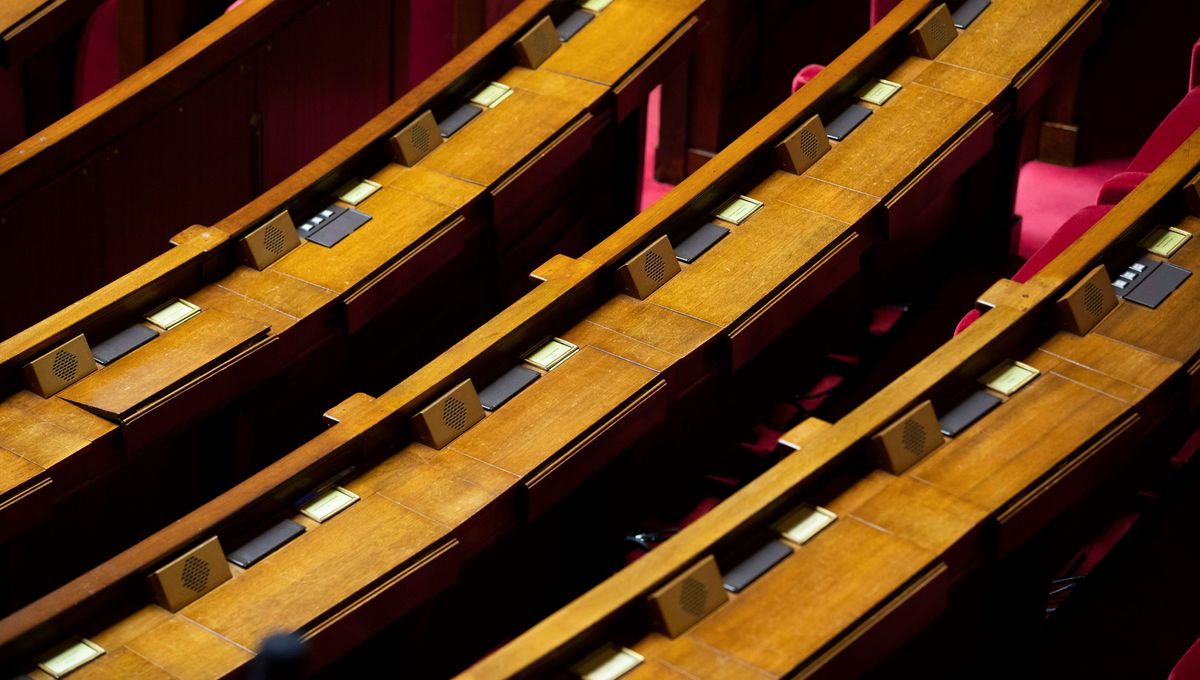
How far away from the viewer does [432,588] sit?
2.64 ft

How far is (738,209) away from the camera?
0.99m

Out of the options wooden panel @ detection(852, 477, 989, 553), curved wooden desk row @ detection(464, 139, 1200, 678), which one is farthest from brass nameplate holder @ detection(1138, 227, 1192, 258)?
wooden panel @ detection(852, 477, 989, 553)

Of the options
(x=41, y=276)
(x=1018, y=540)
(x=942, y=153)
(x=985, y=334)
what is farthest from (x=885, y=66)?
(x=41, y=276)

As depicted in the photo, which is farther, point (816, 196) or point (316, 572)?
point (816, 196)

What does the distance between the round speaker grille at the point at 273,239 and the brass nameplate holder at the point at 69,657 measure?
0.29m

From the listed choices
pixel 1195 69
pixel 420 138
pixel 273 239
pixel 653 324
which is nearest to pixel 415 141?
pixel 420 138

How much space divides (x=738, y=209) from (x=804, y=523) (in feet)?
0.83

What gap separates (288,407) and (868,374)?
1.01ft

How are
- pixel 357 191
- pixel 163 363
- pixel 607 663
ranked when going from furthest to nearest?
1. pixel 357 191
2. pixel 163 363
3. pixel 607 663

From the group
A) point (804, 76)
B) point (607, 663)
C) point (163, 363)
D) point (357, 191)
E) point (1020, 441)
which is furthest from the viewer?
point (804, 76)

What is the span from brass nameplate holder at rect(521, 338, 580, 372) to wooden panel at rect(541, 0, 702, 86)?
22 cm

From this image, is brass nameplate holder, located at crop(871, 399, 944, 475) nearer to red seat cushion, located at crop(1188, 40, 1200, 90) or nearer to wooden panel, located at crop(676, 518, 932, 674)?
wooden panel, located at crop(676, 518, 932, 674)

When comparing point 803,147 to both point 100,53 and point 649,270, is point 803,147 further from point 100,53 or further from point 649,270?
point 100,53

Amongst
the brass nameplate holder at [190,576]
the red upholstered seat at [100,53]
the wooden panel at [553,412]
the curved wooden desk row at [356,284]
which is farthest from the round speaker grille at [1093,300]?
the red upholstered seat at [100,53]
